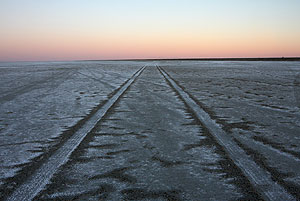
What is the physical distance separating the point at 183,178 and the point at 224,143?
89 cm

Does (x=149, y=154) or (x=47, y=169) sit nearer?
(x=47, y=169)

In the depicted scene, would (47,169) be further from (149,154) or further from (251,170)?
(251,170)

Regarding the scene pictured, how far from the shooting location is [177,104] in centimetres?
476

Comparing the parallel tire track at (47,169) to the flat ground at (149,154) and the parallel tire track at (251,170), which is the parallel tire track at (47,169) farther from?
the parallel tire track at (251,170)

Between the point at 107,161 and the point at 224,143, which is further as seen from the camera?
the point at 224,143

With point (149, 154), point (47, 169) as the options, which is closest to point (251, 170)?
point (149, 154)

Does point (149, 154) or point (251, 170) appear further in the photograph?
point (149, 154)

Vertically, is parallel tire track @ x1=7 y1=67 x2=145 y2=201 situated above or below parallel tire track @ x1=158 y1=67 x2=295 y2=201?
below

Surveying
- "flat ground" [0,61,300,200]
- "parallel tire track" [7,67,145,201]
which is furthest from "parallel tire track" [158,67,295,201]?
"parallel tire track" [7,67,145,201]

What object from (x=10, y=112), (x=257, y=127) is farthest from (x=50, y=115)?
(x=257, y=127)

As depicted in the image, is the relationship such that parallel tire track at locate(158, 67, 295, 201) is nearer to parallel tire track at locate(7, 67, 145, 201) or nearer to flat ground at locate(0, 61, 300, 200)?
flat ground at locate(0, 61, 300, 200)

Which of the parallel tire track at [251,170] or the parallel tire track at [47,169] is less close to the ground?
the parallel tire track at [251,170]

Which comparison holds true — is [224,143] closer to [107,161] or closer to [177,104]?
[107,161]

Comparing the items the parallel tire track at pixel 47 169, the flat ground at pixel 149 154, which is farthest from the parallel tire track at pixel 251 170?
the parallel tire track at pixel 47 169
